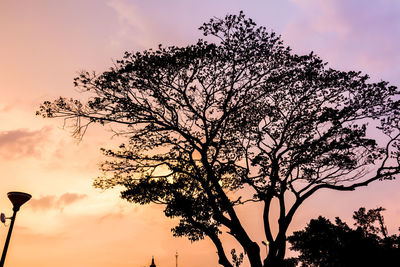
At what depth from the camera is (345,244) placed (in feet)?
105

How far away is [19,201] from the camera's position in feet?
29.4

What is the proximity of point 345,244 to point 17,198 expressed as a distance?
33704 mm

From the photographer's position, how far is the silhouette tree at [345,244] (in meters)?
27.1

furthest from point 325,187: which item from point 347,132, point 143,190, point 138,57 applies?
point 138,57

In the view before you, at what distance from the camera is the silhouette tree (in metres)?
27.1

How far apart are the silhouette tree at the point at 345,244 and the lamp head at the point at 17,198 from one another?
29.1m

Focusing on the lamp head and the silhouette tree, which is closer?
the lamp head

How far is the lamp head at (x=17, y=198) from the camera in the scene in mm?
8828

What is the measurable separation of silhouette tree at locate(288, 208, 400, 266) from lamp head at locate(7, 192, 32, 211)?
29.1m

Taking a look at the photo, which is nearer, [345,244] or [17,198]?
[17,198]

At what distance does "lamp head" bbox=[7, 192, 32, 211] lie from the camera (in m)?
8.83

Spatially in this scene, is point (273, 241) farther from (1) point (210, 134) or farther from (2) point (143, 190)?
(2) point (143, 190)

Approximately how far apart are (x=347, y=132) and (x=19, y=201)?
14033 mm

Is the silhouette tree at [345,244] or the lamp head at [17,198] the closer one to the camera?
the lamp head at [17,198]
